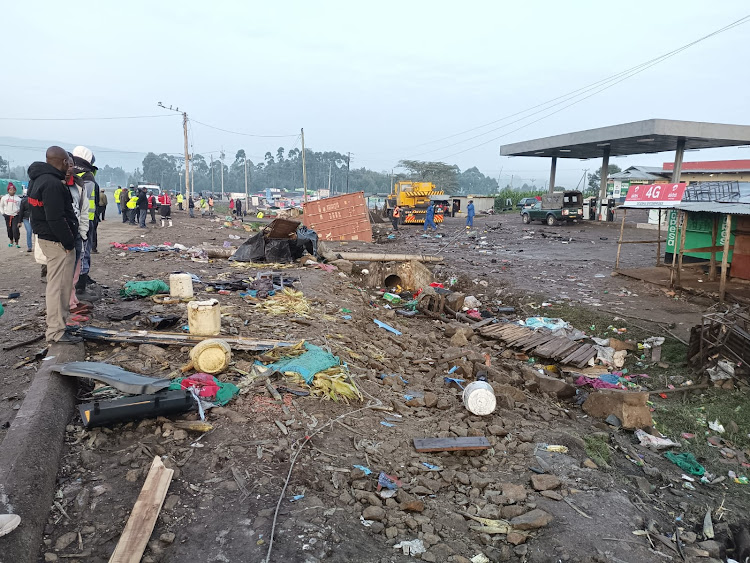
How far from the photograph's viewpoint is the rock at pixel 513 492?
3523 mm

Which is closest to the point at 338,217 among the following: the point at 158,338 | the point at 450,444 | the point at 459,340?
the point at 459,340

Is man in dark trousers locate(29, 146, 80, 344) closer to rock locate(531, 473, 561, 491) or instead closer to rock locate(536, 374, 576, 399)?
rock locate(531, 473, 561, 491)

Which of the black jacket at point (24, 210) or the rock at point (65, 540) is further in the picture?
the black jacket at point (24, 210)

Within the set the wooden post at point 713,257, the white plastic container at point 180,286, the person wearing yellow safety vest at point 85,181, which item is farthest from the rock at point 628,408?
the wooden post at point 713,257

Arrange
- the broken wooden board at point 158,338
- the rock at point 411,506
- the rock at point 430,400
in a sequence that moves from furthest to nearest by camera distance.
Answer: the rock at point 430,400 < the broken wooden board at point 158,338 < the rock at point 411,506

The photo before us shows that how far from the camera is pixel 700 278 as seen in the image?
37.6 feet

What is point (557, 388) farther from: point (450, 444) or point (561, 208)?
point (561, 208)

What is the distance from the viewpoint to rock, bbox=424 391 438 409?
5.04 metres

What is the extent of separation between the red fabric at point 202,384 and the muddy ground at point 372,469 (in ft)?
0.74

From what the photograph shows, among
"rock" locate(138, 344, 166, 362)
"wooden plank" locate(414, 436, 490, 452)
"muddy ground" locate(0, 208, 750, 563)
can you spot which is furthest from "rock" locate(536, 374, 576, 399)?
"rock" locate(138, 344, 166, 362)

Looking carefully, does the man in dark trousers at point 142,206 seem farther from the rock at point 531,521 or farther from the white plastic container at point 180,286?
the rock at point 531,521

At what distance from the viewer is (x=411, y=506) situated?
3199 mm

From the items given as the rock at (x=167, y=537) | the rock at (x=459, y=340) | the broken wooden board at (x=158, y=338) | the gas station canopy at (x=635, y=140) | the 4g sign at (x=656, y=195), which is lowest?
the rock at (x=459, y=340)

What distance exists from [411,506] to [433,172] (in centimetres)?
8072
